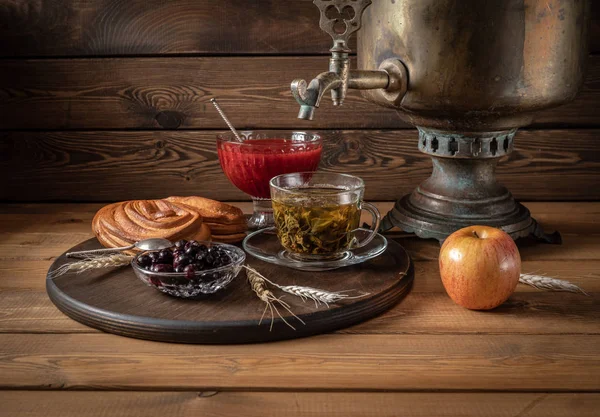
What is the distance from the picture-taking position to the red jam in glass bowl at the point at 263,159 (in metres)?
1.63

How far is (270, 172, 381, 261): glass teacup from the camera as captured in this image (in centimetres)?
Result: 139

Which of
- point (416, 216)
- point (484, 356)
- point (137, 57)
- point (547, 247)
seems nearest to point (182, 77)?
point (137, 57)

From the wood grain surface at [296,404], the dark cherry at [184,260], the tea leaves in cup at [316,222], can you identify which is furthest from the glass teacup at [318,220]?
the wood grain surface at [296,404]

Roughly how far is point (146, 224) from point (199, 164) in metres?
0.63

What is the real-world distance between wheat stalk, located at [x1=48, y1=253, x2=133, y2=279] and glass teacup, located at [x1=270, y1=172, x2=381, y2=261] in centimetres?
31

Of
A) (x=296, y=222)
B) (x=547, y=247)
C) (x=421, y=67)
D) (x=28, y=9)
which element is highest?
(x=28, y=9)

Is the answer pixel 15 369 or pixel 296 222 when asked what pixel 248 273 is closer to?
pixel 296 222

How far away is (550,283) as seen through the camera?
1.36 meters

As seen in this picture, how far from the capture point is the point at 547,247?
166 cm

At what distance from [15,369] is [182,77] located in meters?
1.13

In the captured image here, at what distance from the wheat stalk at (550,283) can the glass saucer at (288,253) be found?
28 centimetres

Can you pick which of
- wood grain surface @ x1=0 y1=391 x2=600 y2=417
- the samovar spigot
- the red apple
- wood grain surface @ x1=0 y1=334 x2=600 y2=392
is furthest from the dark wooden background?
wood grain surface @ x1=0 y1=391 x2=600 y2=417

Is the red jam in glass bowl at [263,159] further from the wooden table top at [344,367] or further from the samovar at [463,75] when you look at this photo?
the wooden table top at [344,367]

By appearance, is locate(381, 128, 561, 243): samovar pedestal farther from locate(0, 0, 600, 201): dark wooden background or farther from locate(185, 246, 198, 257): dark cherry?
locate(185, 246, 198, 257): dark cherry
